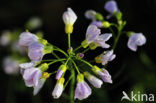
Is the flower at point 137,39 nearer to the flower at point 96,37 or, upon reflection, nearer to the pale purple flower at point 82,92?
the flower at point 96,37

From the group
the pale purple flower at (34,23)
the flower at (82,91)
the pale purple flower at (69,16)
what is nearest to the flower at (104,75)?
the flower at (82,91)

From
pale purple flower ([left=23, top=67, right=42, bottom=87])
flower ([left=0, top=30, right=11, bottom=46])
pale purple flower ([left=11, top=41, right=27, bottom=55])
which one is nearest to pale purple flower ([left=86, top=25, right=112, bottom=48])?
pale purple flower ([left=23, top=67, right=42, bottom=87])

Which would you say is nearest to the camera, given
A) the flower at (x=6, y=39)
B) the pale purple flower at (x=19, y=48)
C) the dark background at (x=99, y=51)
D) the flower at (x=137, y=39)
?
the flower at (x=137, y=39)

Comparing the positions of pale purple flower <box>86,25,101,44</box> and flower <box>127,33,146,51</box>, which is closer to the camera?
pale purple flower <box>86,25,101,44</box>

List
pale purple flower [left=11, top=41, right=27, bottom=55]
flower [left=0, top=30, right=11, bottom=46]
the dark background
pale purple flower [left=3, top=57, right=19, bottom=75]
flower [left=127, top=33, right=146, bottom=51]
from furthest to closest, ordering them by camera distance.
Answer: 1. flower [left=0, top=30, right=11, bottom=46]
2. pale purple flower [left=11, top=41, right=27, bottom=55]
3. pale purple flower [left=3, top=57, right=19, bottom=75]
4. the dark background
5. flower [left=127, top=33, right=146, bottom=51]

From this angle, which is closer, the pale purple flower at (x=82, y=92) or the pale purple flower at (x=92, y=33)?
the pale purple flower at (x=82, y=92)

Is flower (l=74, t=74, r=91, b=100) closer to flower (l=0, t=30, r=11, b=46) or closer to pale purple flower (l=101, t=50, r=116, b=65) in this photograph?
pale purple flower (l=101, t=50, r=116, b=65)

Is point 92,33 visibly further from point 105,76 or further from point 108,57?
point 105,76

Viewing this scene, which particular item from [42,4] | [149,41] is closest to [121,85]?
[149,41]
